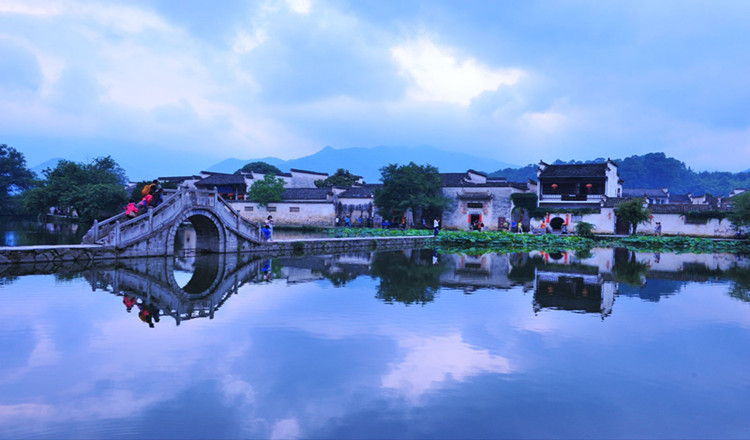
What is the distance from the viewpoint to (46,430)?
5141 millimetres

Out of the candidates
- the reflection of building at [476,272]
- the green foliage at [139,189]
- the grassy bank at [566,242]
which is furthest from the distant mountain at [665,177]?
the reflection of building at [476,272]

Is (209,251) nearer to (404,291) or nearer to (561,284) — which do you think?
(404,291)

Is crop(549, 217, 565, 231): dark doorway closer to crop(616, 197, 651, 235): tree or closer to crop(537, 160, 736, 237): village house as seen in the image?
crop(537, 160, 736, 237): village house

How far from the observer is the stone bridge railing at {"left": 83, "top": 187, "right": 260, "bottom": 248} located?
58.4ft

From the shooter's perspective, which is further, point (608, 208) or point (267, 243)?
point (608, 208)

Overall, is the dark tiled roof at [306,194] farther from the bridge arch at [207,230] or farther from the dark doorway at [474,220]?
the bridge arch at [207,230]

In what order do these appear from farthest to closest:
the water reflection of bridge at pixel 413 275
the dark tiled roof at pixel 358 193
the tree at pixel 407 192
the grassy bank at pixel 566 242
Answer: the dark tiled roof at pixel 358 193 < the tree at pixel 407 192 < the grassy bank at pixel 566 242 < the water reflection of bridge at pixel 413 275

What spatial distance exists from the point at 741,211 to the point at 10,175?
71.4m

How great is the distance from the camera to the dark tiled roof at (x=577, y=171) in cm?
4194

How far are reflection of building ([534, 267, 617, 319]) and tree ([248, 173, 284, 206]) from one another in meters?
33.5

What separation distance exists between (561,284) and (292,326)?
9166mm

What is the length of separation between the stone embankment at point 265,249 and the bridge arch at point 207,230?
1170 millimetres

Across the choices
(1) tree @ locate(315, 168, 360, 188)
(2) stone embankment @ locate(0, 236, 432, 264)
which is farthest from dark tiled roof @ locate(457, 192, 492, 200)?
(1) tree @ locate(315, 168, 360, 188)

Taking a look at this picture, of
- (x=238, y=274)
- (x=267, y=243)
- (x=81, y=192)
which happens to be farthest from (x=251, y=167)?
(x=238, y=274)
